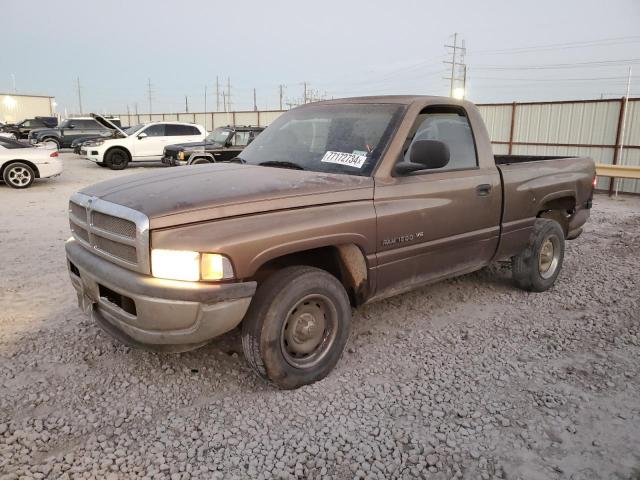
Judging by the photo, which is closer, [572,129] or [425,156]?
[425,156]

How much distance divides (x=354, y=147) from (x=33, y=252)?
16.4 ft

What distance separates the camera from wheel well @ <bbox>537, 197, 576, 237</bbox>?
17.6ft

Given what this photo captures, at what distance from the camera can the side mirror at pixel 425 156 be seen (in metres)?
3.57

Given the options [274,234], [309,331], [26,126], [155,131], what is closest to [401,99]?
[274,234]

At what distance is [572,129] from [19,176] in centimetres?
1548

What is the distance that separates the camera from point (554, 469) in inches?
101

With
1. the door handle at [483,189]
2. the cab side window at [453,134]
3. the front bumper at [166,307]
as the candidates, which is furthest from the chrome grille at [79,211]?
the door handle at [483,189]

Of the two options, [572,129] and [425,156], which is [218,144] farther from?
[425,156]

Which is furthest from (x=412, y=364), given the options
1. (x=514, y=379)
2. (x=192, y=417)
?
(x=192, y=417)

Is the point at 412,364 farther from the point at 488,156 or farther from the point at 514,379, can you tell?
the point at 488,156

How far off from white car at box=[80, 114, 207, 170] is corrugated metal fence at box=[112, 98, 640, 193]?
11.1m

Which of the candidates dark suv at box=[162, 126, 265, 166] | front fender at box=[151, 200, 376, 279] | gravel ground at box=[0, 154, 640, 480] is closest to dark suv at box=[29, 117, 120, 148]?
dark suv at box=[162, 126, 265, 166]

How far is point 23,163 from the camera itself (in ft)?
43.2

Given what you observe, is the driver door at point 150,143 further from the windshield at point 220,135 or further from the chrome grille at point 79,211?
the chrome grille at point 79,211
